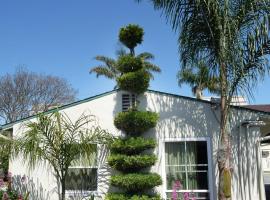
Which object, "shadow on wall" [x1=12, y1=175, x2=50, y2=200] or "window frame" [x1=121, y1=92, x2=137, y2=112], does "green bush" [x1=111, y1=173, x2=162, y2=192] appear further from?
"shadow on wall" [x1=12, y1=175, x2=50, y2=200]

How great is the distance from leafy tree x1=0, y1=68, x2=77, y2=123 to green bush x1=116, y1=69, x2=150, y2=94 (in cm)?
2217

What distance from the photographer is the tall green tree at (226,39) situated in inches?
362

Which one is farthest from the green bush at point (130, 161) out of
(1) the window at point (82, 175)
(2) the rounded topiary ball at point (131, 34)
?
(2) the rounded topiary ball at point (131, 34)

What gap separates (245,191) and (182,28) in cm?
478

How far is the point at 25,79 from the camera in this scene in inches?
1339

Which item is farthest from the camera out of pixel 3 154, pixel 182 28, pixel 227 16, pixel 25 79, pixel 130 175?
pixel 25 79

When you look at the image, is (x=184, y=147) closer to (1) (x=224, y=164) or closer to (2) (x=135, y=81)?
(2) (x=135, y=81)

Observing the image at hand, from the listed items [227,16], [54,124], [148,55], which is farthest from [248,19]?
[148,55]

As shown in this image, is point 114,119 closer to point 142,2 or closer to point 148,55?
point 142,2

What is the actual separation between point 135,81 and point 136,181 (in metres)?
2.85

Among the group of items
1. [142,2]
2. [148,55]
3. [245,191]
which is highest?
[148,55]

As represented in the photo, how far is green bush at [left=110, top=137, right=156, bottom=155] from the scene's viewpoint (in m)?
10.9

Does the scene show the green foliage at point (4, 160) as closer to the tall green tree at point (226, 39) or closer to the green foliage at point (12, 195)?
the green foliage at point (12, 195)

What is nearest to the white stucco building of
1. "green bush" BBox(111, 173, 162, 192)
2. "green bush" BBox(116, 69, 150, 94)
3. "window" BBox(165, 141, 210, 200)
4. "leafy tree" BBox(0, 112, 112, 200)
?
"window" BBox(165, 141, 210, 200)
